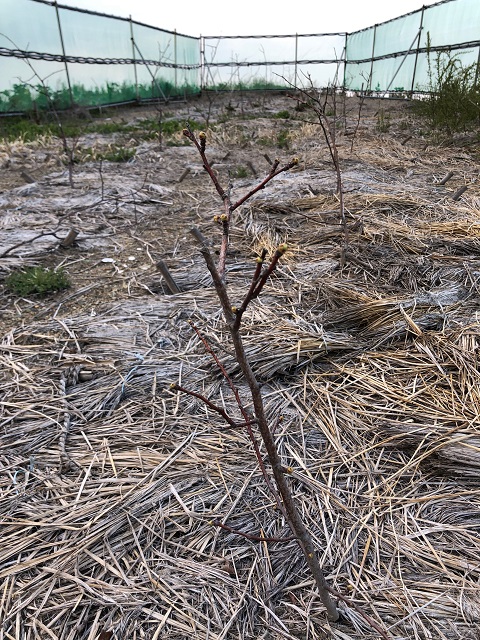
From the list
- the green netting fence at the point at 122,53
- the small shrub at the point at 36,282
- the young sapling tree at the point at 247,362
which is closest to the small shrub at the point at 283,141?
the green netting fence at the point at 122,53

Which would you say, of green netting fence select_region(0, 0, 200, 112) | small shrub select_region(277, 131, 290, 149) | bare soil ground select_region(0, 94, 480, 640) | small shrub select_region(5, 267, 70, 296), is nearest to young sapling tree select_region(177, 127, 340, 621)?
bare soil ground select_region(0, 94, 480, 640)

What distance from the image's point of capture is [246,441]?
5.87 feet

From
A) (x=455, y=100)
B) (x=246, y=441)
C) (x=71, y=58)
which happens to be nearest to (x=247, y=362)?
(x=246, y=441)

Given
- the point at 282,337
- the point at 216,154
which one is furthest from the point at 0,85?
the point at 282,337

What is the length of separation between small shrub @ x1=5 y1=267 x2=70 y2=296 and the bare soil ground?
0.08 m

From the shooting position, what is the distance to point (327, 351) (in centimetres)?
221

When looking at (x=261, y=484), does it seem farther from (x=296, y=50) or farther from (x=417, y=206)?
(x=296, y=50)

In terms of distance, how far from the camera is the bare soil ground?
1274mm

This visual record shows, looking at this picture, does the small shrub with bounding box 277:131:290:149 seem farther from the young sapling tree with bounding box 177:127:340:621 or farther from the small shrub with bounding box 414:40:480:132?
the young sapling tree with bounding box 177:127:340:621

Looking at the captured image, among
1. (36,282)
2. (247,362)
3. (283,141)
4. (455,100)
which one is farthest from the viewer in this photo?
(283,141)

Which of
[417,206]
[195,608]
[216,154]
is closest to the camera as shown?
[195,608]

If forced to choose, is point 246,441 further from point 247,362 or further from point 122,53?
point 122,53

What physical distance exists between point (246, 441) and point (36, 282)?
2027mm

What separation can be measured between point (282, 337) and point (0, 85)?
10.5 m
